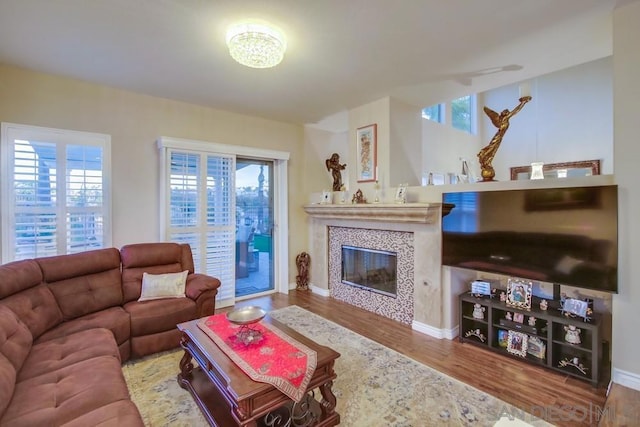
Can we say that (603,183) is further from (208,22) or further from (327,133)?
(327,133)

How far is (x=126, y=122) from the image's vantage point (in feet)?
11.5

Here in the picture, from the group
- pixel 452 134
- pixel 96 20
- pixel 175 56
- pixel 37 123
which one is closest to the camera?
pixel 96 20

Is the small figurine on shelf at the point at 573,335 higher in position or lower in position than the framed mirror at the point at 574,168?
lower

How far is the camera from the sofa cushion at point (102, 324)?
2349mm

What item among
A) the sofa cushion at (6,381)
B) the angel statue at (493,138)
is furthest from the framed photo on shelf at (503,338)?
the sofa cushion at (6,381)

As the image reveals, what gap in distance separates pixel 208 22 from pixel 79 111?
210cm

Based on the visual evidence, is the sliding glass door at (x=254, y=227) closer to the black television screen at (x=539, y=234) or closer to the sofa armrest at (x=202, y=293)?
the sofa armrest at (x=202, y=293)

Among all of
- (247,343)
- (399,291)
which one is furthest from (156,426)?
(399,291)

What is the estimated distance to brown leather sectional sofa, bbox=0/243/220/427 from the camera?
1455mm

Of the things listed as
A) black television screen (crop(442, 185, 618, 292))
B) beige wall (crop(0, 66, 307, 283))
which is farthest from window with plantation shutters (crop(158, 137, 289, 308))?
black television screen (crop(442, 185, 618, 292))

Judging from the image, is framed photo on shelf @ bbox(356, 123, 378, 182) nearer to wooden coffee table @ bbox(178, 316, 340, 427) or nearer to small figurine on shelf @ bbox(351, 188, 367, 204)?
small figurine on shelf @ bbox(351, 188, 367, 204)

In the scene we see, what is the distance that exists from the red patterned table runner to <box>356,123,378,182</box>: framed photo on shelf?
243 cm

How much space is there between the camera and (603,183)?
2225mm

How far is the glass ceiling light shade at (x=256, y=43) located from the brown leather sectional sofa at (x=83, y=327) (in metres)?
2.16
